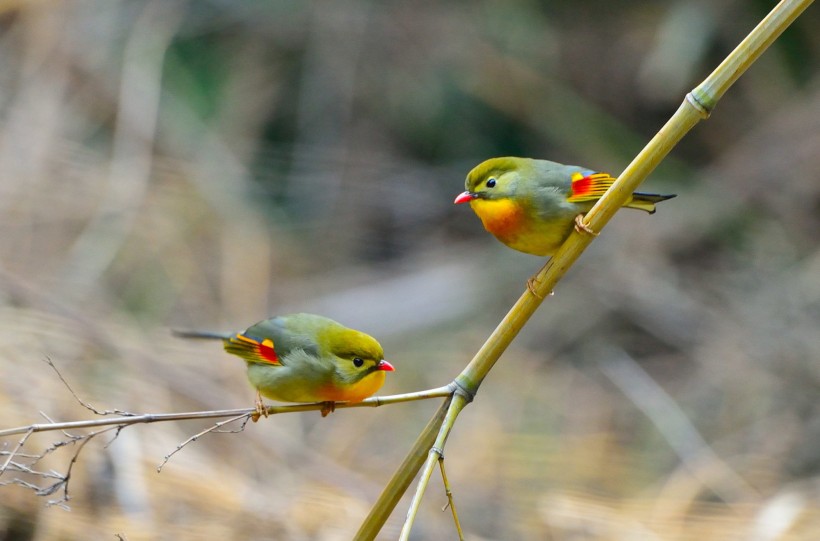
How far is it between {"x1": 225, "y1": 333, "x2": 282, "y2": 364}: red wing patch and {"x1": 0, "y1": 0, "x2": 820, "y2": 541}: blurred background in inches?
53.4

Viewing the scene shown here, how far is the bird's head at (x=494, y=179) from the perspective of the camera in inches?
117

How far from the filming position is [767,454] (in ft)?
17.7

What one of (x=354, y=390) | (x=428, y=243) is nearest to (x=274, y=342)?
(x=354, y=390)

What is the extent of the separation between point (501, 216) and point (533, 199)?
0.44ft

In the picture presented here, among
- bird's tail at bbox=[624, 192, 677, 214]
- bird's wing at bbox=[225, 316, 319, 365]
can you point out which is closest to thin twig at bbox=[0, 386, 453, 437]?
bird's wing at bbox=[225, 316, 319, 365]

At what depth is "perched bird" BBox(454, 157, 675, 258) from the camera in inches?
111

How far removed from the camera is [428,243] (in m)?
7.45

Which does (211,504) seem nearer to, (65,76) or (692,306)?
(692,306)

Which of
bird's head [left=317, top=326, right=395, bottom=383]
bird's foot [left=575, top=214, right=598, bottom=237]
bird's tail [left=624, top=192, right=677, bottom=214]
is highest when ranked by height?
bird's tail [left=624, top=192, right=677, bottom=214]

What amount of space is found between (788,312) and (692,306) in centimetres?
66

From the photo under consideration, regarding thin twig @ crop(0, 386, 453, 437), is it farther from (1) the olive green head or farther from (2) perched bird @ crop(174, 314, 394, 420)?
(1) the olive green head

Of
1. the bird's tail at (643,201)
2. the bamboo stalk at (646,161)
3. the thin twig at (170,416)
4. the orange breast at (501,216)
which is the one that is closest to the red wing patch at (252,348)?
the thin twig at (170,416)

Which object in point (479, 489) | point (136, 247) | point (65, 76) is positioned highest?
point (65, 76)

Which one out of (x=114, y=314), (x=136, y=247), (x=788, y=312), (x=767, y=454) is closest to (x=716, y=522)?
(x=767, y=454)
